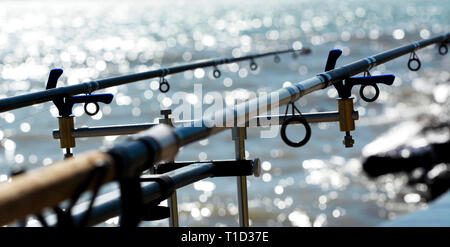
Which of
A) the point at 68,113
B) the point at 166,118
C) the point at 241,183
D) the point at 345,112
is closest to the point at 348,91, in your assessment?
the point at 345,112

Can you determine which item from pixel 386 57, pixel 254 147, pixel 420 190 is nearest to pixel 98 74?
pixel 254 147

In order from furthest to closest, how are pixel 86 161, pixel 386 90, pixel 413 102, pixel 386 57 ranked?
pixel 386 90 → pixel 413 102 → pixel 386 57 → pixel 86 161

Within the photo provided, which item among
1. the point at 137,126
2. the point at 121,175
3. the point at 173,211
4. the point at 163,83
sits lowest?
the point at 121,175

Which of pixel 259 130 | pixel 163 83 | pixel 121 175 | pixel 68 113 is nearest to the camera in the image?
pixel 121 175

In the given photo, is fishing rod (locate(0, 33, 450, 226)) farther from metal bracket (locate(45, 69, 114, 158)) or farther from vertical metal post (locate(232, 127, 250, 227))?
metal bracket (locate(45, 69, 114, 158))

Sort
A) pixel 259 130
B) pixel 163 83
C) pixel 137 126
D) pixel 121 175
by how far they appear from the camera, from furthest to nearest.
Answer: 1. pixel 259 130
2. pixel 163 83
3. pixel 137 126
4. pixel 121 175

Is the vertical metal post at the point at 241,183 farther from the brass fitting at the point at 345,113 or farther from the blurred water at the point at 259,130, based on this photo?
the blurred water at the point at 259,130

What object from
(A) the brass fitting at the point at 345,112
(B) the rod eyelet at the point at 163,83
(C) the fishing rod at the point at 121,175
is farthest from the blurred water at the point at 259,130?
(A) the brass fitting at the point at 345,112

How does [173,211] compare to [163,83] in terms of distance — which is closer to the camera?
[173,211]

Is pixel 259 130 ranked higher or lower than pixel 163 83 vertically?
higher

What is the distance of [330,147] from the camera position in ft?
41.0

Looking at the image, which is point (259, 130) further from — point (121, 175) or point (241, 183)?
point (121, 175)
